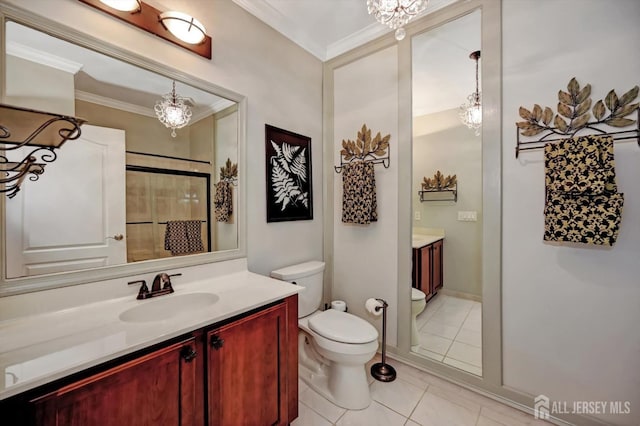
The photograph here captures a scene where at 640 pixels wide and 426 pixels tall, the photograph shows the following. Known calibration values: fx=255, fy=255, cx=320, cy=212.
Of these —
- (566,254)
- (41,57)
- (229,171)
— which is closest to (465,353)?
(566,254)

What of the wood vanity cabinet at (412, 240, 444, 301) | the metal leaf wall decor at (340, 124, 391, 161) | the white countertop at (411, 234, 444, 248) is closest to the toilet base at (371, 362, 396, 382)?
the wood vanity cabinet at (412, 240, 444, 301)

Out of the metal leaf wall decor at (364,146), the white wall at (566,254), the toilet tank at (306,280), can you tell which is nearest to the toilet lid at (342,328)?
the toilet tank at (306,280)

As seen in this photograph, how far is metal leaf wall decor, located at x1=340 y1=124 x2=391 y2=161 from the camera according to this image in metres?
2.14

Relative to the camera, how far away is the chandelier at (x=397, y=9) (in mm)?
1258

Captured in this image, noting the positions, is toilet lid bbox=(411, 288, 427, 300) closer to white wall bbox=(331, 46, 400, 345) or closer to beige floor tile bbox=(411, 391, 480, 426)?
white wall bbox=(331, 46, 400, 345)

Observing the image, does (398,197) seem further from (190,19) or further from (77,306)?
(77,306)

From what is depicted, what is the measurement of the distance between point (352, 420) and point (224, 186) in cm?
165

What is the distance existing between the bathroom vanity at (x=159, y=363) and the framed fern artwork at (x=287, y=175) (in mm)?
792

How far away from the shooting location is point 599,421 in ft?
4.53

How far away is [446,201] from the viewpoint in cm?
216

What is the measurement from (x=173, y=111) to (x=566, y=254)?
2.41 meters

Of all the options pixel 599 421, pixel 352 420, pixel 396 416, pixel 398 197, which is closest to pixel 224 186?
pixel 398 197

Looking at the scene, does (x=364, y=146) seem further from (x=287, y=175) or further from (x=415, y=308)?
(x=415, y=308)

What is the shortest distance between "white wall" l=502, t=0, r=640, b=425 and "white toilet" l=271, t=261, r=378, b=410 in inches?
36.3
